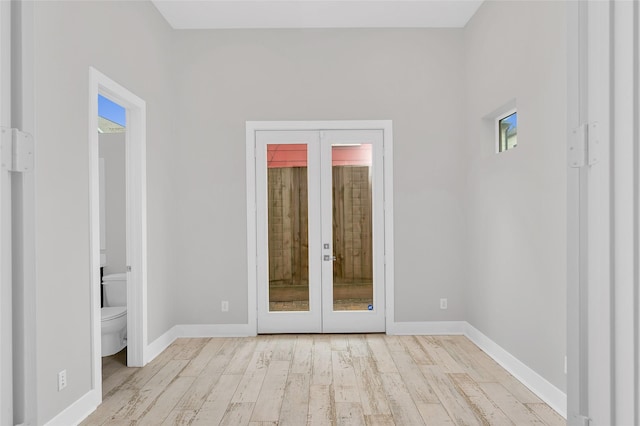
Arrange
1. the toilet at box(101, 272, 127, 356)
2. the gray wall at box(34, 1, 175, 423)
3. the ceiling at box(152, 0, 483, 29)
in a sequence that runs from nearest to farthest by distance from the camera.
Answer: the gray wall at box(34, 1, 175, 423) → the toilet at box(101, 272, 127, 356) → the ceiling at box(152, 0, 483, 29)

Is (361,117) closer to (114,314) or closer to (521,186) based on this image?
(521,186)

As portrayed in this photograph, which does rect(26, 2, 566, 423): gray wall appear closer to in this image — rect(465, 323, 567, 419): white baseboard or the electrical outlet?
rect(465, 323, 567, 419): white baseboard

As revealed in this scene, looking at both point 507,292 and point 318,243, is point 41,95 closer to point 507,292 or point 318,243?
point 318,243

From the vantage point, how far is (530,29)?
3363 millimetres

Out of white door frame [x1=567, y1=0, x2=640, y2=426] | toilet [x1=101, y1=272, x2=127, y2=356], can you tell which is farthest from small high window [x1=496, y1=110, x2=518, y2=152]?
toilet [x1=101, y1=272, x2=127, y2=356]

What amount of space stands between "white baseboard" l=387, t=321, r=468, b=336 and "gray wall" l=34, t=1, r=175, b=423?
3.05 metres

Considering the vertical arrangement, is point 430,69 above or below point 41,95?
above

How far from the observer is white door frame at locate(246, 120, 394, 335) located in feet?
16.2

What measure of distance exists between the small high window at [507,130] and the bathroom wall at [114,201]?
3.92m

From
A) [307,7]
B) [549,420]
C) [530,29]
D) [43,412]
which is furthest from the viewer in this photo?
[307,7]

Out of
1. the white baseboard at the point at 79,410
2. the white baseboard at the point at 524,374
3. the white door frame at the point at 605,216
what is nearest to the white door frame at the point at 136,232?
the white baseboard at the point at 79,410

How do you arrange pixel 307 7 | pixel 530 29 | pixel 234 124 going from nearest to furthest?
pixel 530 29 < pixel 307 7 < pixel 234 124

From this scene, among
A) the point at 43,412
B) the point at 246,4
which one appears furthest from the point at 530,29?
the point at 43,412

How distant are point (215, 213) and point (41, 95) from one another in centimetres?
251
